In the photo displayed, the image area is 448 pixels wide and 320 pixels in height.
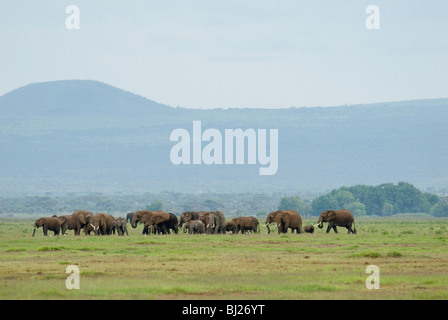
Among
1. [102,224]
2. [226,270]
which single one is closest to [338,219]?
[102,224]

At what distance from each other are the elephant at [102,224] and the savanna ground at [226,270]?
953 cm

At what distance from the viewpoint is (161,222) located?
57.6 m

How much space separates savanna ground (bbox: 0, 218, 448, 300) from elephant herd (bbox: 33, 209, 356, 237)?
10307 mm

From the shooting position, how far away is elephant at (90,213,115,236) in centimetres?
5547

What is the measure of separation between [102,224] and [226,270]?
2723 centimetres

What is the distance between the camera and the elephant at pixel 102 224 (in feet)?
182

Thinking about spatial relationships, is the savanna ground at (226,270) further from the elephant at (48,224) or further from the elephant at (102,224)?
the elephant at (48,224)

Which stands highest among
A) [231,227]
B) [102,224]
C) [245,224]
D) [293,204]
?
[102,224]

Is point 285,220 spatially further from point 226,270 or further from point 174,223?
point 226,270

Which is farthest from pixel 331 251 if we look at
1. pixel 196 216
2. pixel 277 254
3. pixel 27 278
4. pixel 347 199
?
pixel 347 199

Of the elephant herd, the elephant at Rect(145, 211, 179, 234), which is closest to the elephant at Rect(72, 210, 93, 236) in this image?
the elephant herd
